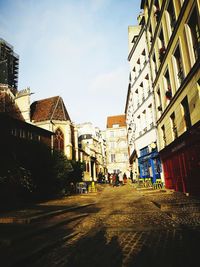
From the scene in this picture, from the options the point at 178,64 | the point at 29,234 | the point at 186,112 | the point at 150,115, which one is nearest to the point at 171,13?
the point at 178,64

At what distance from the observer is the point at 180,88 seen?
462 inches

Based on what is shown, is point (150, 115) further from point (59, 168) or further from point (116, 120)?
point (116, 120)

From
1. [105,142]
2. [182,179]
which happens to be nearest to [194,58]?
[182,179]

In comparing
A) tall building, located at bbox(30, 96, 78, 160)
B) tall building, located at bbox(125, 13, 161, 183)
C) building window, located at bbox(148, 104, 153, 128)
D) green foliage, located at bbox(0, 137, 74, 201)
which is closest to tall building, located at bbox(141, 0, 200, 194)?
tall building, located at bbox(125, 13, 161, 183)

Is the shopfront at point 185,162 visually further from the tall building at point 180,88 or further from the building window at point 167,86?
the building window at point 167,86

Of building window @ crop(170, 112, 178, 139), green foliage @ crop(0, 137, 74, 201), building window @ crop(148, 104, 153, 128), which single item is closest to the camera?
green foliage @ crop(0, 137, 74, 201)

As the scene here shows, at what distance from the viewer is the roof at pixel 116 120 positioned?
67.9 meters

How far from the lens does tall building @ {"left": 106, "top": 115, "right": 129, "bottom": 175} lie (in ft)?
205

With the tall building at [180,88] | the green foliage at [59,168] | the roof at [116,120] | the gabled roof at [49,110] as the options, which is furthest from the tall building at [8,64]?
the tall building at [180,88]

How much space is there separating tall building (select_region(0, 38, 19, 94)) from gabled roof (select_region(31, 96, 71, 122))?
1481 cm

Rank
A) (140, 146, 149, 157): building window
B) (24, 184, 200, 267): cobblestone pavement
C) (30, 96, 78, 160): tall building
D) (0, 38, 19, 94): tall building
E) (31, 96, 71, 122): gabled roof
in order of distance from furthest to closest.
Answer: (0, 38, 19, 94): tall building, (31, 96, 71, 122): gabled roof, (30, 96, 78, 160): tall building, (140, 146, 149, 157): building window, (24, 184, 200, 267): cobblestone pavement

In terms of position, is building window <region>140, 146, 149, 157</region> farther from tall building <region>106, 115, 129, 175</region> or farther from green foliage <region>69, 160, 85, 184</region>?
tall building <region>106, 115, 129, 175</region>

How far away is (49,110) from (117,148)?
3095cm

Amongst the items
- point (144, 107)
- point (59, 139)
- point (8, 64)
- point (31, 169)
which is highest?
point (8, 64)
